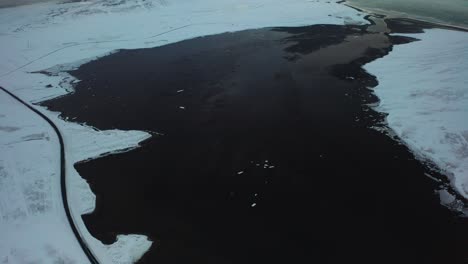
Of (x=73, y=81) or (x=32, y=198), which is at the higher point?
(x=73, y=81)

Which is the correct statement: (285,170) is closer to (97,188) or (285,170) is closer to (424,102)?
(97,188)

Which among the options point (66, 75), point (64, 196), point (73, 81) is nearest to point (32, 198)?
point (64, 196)

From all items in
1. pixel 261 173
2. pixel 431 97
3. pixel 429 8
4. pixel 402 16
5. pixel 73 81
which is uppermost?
pixel 429 8

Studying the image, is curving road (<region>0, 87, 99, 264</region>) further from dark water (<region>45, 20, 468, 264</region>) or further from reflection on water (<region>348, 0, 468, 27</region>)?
reflection on water (<region>348, 0, 468, 27</region>)

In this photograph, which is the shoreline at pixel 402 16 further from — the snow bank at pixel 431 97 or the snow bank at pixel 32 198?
the snow bank at pixel 32 198

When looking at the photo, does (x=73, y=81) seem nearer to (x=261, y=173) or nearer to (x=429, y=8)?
(x=261, y=173)

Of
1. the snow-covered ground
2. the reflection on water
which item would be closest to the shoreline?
the reflection on water
